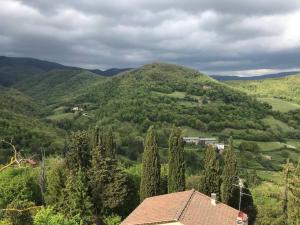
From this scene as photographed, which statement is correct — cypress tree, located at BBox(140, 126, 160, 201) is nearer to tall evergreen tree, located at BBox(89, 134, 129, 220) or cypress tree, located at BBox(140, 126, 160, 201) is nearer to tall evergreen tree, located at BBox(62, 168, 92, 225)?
tall evergreen tree, located at BBox(89, 134, 129, 220)

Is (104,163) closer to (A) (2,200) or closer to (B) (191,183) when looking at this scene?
(A) (2,200)

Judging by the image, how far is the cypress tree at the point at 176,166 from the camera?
171ft

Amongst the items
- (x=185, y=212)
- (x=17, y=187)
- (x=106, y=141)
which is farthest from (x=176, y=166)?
(x=17, y=187)

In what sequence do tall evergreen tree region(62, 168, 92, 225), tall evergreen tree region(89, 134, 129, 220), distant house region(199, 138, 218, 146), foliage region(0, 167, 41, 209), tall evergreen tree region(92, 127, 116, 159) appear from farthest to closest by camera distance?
distant house region(199, 138, 218, 146) → tall evergreen tree region(92, 127, 116, 159) → foliage region(0, 167, 41, 209) → tall evergreen tree region(89, 134, 129, 220) → tall evergreen tree region(62, 168, 92, 225)

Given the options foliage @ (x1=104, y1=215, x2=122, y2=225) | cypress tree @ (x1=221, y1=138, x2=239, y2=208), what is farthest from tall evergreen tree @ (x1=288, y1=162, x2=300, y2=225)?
foliage @ (x1=104, y1=215, x2=122, y2=225)

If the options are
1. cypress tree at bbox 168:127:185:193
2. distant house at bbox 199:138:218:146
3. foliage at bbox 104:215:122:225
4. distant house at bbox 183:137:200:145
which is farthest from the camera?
distant house at bbox 183:137:200:145

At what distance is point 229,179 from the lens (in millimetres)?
53781

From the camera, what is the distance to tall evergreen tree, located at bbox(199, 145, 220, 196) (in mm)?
53500

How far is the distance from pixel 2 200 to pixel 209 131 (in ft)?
459

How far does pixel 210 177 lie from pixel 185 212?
1855cm

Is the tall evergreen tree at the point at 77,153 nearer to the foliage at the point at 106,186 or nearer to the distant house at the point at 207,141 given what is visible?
the foliage at the point at 106,186

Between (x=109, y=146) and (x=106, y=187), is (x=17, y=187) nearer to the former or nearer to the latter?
(x=106, y=187)

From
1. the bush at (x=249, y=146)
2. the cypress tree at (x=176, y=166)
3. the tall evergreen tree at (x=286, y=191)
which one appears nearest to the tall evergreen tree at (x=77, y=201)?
the cypress tree at (x=176, y=166)

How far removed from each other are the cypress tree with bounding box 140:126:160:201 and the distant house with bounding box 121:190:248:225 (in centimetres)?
824
